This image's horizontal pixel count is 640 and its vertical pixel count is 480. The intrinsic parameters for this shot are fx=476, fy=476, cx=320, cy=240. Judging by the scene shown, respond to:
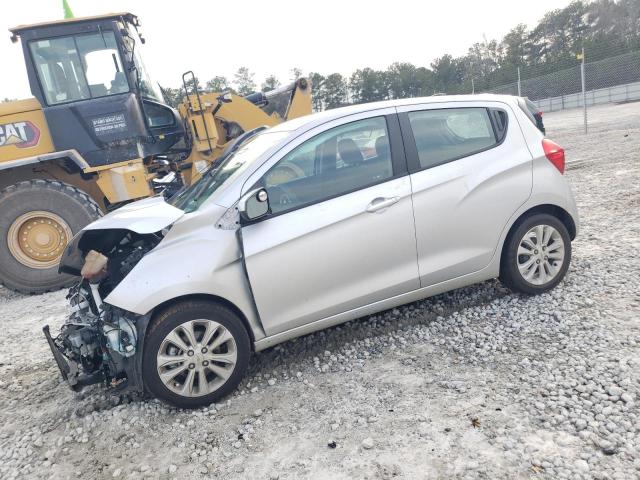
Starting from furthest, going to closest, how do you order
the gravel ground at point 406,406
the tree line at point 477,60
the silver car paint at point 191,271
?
→ the tree line at point 477,60 → the silver car paint at point 191,271 → the gravel ground at point 406,406

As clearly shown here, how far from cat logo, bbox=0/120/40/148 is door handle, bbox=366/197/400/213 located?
17.6 feet

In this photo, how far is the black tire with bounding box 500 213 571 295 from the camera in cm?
394

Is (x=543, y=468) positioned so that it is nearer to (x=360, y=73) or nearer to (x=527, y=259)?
(x=527, y=259)

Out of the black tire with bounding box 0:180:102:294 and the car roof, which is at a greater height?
the car roof

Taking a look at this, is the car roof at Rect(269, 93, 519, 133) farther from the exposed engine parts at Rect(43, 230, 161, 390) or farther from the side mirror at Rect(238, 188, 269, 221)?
the exposed engine parts at Rect(43, 230, 161, 390)

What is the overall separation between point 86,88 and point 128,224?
174 inches

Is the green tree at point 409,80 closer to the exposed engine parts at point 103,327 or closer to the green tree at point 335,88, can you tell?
the green tree at point 335,88

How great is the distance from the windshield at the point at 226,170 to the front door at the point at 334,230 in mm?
288

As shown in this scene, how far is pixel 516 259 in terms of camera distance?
Result: 3.97m

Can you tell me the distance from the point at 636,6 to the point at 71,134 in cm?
5180

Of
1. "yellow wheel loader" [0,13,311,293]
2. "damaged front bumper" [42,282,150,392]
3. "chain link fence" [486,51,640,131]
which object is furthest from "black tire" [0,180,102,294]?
"chain link fence" [486,51,640,131]

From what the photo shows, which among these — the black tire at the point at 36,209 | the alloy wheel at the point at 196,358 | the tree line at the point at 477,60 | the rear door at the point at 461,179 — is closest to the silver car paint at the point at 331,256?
the rear door at the point at 461,179

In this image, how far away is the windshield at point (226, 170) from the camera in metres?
3.59

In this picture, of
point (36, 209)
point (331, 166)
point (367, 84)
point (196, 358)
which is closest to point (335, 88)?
point (367, 84)
